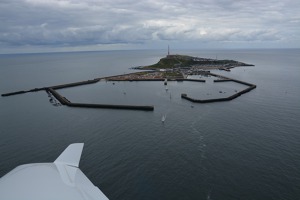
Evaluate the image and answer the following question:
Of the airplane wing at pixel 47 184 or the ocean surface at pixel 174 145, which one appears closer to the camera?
the airplane wing at pixel 47 184

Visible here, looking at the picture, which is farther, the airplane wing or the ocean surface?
the ocean surface

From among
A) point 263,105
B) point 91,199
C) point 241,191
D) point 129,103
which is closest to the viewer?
point 91,199

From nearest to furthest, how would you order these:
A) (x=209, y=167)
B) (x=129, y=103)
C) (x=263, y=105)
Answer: (x=209, y=167)
(x=263, y=105)
(x=129, y=103)

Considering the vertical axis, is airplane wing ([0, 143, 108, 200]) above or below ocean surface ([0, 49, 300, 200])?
above

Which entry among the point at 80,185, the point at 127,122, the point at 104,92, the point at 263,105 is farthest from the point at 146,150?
the point at 104,92

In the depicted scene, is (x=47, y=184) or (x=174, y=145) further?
(x=174, y=145)

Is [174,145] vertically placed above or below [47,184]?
below

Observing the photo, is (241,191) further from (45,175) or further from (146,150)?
(45,175)

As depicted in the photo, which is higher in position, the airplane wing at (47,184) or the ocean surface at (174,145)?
the airplane wing at (47,184)
